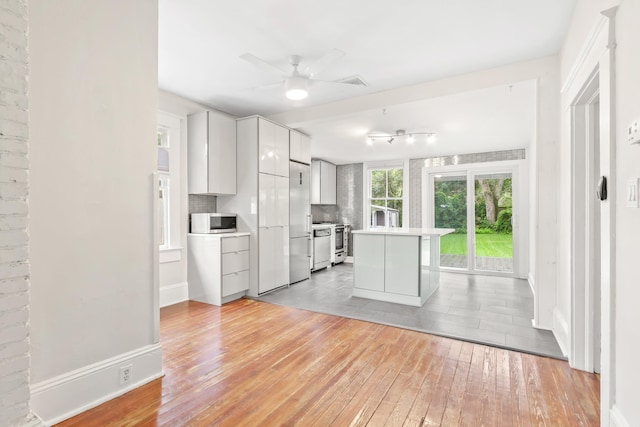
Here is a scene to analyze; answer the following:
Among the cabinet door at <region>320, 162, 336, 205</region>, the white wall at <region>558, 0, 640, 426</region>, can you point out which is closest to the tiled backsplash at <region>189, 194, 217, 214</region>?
the cabinet door at <region>320, 162, 336, 205</region>

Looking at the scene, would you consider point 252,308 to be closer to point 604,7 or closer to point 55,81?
point 55,81

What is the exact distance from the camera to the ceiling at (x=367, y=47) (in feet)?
7.99

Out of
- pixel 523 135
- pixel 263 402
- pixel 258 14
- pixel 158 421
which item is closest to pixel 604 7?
pixel 258 14

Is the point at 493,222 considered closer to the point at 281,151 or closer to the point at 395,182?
the point at 395,182

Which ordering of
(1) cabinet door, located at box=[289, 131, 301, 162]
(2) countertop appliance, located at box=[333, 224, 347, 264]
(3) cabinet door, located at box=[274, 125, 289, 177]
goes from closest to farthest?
(3) cabinet door, located at box=[274, 125, 289, 177] < (1) cabinet door, located at box=[289, 131, 301, 162] < (2) countertop appliance, located at box=[333, 224, 347, 264]

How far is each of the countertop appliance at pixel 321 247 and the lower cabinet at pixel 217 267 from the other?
2194mm

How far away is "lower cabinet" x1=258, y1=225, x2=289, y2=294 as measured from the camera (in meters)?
4.49

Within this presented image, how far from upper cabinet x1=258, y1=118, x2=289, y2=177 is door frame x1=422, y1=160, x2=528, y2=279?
3545 millimetres

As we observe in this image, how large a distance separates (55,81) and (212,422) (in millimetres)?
2166

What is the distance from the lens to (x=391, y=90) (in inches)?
155
